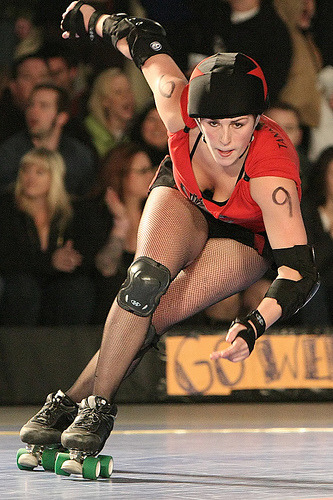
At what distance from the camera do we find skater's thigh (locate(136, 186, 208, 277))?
2863 mm

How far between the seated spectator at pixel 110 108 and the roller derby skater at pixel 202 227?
139 inches

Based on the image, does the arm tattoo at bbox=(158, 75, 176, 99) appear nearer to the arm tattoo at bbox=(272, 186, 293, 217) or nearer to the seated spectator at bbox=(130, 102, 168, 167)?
the arm tattoo at bbox=(272, 186, 293, 217)

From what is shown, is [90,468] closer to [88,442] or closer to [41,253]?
[88,442]

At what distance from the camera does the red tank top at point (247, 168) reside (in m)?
2.86

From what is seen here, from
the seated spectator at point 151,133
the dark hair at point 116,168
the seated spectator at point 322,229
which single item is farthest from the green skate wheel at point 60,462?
the seated spectator at point 151,133

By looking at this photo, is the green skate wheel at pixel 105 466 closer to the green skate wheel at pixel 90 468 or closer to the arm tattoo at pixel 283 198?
the green skate wheel at pixel 90 468

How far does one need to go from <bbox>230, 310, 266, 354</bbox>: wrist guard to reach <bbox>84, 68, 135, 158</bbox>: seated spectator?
425cm

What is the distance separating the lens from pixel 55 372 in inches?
240

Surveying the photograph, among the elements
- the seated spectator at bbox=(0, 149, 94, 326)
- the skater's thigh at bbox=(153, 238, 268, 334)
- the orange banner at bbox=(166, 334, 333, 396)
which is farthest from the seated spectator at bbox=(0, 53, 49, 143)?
the skater's thigh at bbox=(153, 238, 268, 334)

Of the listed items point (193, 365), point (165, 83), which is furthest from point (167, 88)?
point (193, 365)

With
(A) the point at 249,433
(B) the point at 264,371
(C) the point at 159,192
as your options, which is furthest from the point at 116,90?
(C) the point at 159,192

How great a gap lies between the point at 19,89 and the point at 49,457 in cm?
426

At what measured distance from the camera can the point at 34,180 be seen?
6586 mm

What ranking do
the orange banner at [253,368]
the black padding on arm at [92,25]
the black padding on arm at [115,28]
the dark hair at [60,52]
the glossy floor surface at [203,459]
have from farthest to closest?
the dark hair at [60,52] → the orange banner at [253,368] → the black padding on arm at [92,25] → the black padding on arm at [115,28] → the glossy floor surface at [203,459]
